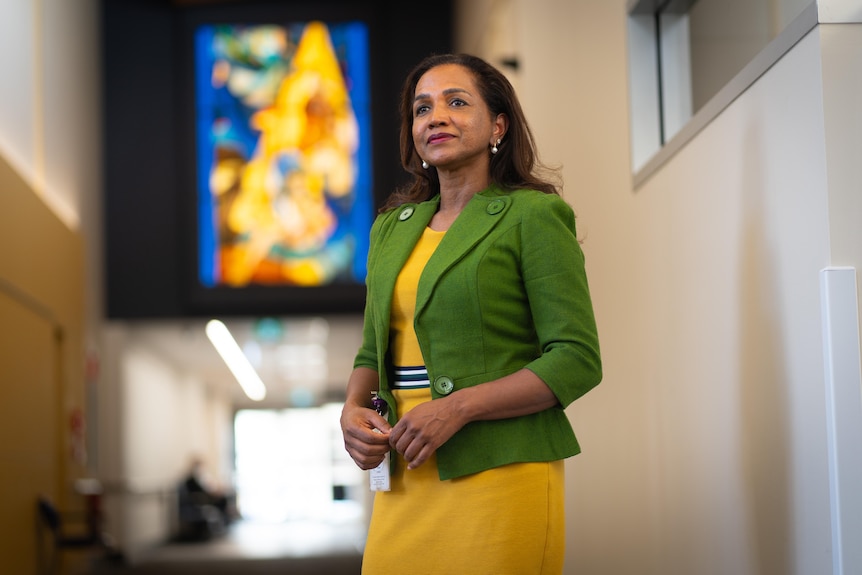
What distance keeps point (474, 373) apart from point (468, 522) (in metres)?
0.21

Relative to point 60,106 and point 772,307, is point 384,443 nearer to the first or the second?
point 772,307

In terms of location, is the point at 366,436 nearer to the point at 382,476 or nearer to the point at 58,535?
the point at 382,476

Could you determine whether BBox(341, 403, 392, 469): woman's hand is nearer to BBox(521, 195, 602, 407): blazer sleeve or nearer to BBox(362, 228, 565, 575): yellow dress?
BBox(362, 228, 565, 575): yellow dress

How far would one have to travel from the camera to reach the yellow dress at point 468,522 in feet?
5.49

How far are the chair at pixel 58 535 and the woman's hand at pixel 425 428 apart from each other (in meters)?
6.59

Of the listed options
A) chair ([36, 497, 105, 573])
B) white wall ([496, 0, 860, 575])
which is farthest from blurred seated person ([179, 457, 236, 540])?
white wall ([496, 0, 860, 575])

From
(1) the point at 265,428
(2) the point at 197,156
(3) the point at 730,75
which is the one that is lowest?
(1) the point at 265,428

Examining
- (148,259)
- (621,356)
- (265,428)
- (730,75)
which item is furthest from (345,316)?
(265,428)

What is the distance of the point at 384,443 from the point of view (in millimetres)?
1724

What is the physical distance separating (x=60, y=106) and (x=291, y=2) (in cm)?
257

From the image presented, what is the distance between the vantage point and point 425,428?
5.45ft

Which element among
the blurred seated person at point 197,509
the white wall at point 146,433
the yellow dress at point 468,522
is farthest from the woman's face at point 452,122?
the blurred seated person at point 197,509

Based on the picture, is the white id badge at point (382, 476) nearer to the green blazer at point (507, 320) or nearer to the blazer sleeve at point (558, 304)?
the green blazer at point (507, 320)

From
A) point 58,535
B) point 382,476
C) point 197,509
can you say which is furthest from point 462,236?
point 197,509
